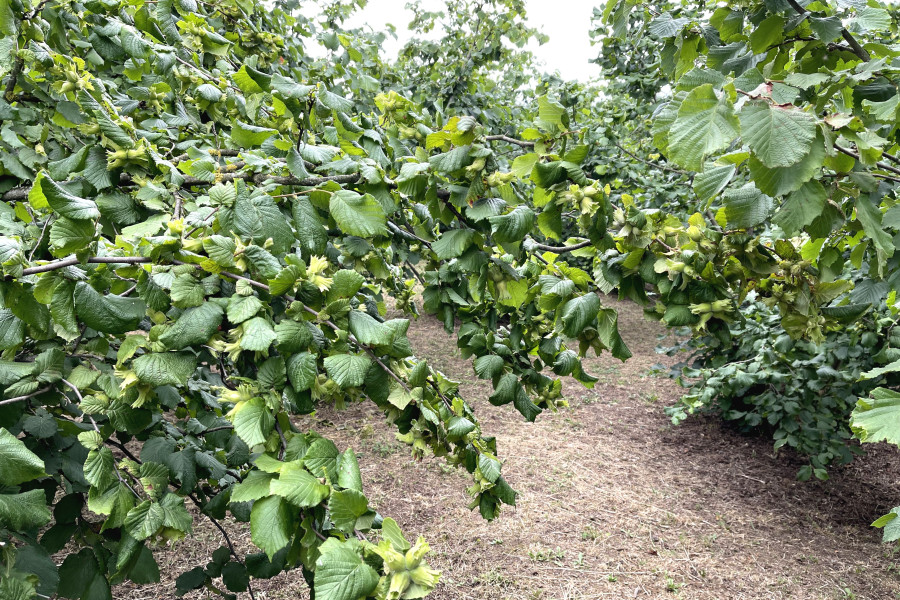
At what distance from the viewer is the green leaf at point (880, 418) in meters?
1.17

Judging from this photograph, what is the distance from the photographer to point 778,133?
867 millimetres

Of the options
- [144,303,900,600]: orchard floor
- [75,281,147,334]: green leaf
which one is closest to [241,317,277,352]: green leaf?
[75,281,147,334]: green leaf

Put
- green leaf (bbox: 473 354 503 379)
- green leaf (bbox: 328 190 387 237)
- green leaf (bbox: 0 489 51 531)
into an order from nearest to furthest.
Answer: green leaf (bbox: 0 489 51 531) → green leaf (bbox: 328 190 387 237) → green leaf (bbox: 473 354 503 379)

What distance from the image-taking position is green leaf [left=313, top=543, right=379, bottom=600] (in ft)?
2.35

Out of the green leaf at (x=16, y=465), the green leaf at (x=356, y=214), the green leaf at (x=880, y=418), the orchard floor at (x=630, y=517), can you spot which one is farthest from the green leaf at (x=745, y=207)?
the orchard floor at (x=630, y=517)

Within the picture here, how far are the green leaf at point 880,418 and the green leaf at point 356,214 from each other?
1.14 metres

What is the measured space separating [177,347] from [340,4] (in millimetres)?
4658

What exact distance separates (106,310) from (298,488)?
1.49 ft

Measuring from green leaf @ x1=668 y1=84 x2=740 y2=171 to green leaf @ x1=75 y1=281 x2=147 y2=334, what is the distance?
0.95 meters

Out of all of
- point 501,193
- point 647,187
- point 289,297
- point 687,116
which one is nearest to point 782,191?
point 687,116

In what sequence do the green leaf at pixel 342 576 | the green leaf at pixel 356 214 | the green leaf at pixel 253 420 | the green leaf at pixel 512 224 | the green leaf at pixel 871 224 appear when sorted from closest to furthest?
A: the green leaf at pixel 342 576, the green leaf at pixel 253 420, the green leaf at pixel 871 224, the green leaf at pixel 356 214, the green leaf at pixel 512 224

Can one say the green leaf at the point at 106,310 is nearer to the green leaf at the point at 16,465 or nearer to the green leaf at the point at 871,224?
the green leaf at the point at 16,465

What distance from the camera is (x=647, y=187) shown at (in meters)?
5.73

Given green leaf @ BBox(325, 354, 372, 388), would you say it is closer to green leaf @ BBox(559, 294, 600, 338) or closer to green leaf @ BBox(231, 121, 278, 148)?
green leaf @ BBox(559, 294, 600, 338)
